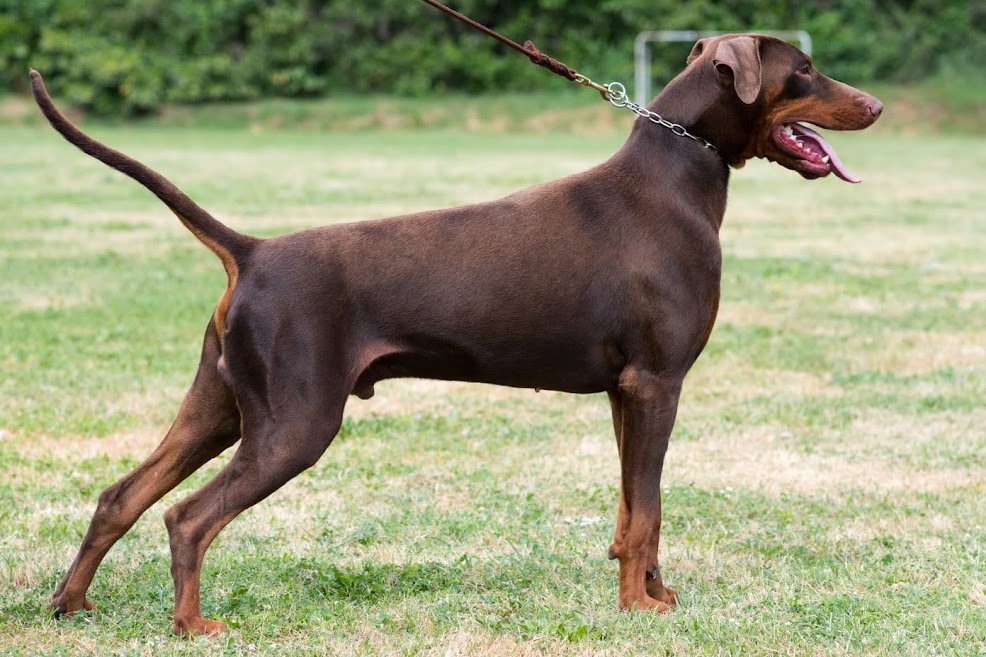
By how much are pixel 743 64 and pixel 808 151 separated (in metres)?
0.39

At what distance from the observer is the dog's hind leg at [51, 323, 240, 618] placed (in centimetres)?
425

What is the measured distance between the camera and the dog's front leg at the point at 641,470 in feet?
13.7

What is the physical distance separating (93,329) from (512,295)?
642 cm

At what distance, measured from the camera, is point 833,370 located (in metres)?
8.59

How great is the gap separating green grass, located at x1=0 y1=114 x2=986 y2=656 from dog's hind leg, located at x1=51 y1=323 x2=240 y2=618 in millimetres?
176

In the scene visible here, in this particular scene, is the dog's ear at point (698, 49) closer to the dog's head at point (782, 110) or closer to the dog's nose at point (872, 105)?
the dog's head at point (782, 110)

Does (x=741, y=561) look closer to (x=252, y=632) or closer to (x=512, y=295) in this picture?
(x=512, y=295)

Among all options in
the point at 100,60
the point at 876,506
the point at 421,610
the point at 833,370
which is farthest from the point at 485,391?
the point at 100,60

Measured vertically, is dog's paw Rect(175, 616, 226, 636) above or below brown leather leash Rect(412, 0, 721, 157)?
below

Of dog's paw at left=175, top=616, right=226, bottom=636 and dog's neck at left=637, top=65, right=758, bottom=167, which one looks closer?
dog's paw at left=175, top=616, right=226, bottom=636

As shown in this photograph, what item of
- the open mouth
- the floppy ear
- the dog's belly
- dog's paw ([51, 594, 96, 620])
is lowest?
dog's paw ([51, 594, 96, 620])

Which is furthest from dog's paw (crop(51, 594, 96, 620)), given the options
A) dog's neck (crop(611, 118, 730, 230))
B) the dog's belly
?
dog's neck (crop(611, 118, 730, 230))

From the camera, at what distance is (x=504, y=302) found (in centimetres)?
412

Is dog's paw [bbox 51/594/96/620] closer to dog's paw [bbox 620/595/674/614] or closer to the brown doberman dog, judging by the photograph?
the brown doberman dog
